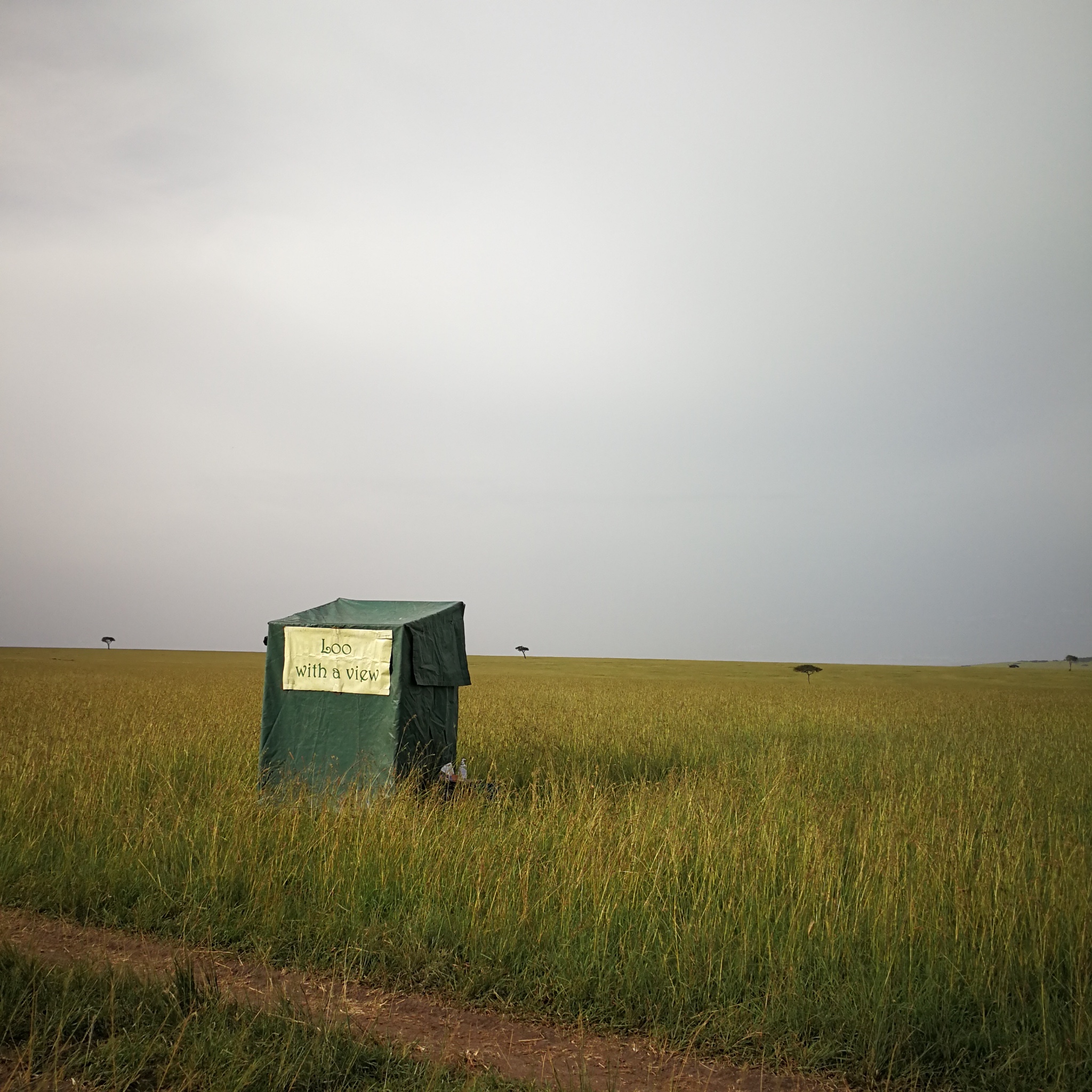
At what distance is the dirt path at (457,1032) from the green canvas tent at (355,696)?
329cm

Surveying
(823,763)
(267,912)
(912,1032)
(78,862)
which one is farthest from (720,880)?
(823,763)

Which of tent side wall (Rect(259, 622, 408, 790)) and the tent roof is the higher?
the tent roof

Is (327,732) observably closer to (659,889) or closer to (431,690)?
(431,690)

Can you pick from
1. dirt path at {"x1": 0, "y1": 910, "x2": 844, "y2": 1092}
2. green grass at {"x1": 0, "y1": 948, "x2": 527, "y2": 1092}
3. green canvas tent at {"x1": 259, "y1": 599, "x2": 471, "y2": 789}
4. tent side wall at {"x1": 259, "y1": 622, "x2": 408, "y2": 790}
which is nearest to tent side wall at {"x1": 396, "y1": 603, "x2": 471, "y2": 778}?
green canvas tent at {"x1": 259, "y1": 599, "x2": 471, "y2": 789}

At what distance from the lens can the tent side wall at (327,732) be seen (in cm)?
809

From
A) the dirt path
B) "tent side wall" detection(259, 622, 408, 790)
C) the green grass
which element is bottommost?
the dirt path

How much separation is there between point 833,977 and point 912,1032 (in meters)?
0.46

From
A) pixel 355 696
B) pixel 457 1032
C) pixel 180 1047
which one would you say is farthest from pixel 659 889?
pixel 355 696

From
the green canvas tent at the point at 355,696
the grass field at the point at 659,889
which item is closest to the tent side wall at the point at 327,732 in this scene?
the green canvas tent at the point at 355,696

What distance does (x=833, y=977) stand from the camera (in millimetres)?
4258

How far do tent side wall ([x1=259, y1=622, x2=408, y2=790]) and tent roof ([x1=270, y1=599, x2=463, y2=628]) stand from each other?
0.26 m

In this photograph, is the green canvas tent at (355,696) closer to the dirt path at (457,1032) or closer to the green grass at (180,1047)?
the dirt path at (457,1032)

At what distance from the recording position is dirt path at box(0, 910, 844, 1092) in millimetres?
3518

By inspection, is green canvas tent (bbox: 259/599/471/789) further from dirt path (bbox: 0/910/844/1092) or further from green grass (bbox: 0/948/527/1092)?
green grass (bbox: 0/948/527/1092)
